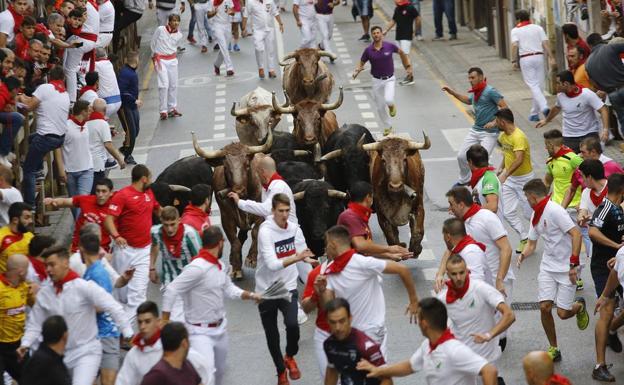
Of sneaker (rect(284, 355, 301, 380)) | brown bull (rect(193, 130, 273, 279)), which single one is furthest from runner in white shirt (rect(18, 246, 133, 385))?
brown bull (rect(193, 130, 273, 279))

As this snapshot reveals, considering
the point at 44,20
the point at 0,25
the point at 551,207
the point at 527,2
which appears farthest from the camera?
the point at 527,2

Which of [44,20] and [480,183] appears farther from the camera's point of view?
[44,20]

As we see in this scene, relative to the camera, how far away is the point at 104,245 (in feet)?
53.6

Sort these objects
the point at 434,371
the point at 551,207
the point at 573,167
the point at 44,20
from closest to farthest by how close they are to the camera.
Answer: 1. the point at 434,371
2. the point at 551,207
3. the point at 573,167
4. the point at 44,20

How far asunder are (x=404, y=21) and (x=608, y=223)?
61.8 ft

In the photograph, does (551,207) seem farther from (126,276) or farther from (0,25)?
(0,25)

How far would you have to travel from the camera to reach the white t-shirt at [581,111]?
19.5 m

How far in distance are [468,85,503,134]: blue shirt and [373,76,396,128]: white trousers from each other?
18.6 ft

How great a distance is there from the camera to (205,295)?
42.0ft

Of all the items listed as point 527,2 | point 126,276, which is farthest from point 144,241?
point 527,2

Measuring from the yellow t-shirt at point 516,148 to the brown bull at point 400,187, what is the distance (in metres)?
1.03

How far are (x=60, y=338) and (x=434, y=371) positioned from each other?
9.76ft

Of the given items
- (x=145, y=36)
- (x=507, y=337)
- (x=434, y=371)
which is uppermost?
(x=434, y=371)

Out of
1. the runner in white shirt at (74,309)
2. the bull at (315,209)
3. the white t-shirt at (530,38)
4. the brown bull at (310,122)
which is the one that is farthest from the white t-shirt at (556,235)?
the white t-shirt at (530,38)
